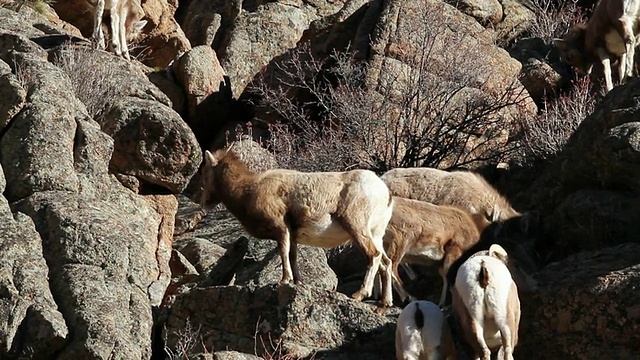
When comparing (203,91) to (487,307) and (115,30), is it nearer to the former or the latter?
(115,30)

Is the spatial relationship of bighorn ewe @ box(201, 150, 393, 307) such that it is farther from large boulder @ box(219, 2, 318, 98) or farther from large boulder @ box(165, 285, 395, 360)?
large boulder @ box(219, 2, 318, 98)

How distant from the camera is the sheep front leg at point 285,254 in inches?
545

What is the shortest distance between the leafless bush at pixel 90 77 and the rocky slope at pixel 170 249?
36 mm

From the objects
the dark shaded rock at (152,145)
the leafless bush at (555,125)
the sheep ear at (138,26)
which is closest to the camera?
the dark shaded rock at (152,145)

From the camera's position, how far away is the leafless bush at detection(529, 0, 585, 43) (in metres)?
28.5

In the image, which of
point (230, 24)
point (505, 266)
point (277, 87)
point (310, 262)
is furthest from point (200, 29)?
point (505, 266)

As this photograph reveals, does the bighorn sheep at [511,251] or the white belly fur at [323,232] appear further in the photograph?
the white belly fur at [323,232]

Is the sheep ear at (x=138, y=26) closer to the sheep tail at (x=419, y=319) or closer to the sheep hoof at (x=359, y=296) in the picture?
the sheep hoof at (x=359, y=296)

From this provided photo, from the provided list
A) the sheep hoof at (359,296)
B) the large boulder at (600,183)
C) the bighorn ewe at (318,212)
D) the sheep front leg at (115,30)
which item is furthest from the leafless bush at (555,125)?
the sheep front leg at (115,30)

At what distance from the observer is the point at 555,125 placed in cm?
1956

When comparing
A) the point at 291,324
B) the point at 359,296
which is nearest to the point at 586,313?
the point at 359,296

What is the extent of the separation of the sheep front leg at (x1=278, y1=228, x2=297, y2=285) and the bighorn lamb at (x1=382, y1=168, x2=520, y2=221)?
132 inches

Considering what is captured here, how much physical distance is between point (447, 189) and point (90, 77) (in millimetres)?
5615

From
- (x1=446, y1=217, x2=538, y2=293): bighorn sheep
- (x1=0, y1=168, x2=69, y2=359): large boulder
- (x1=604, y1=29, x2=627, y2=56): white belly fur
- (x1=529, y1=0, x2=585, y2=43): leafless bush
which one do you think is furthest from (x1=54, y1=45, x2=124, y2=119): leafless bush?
(x1=529, y1=0, x2=585, y2=43): leafless bush
